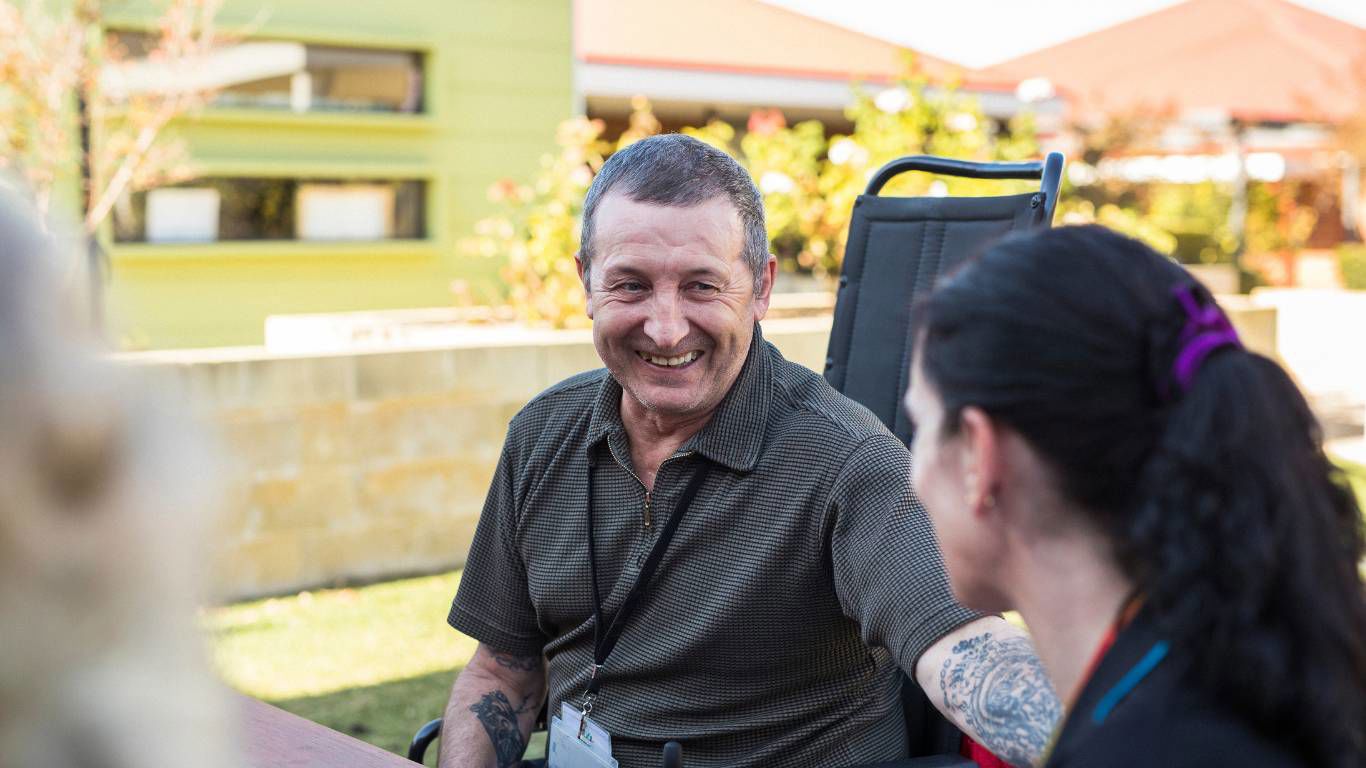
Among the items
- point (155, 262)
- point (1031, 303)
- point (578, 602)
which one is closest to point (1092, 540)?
point (1031, 303)

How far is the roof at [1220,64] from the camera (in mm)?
24922

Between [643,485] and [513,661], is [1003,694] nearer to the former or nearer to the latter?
[643,485]

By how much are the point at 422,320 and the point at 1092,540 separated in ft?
24.3

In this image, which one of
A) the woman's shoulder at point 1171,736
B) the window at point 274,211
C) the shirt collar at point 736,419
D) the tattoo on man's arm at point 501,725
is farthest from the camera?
the window at point 274,211

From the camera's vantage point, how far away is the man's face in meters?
2.31

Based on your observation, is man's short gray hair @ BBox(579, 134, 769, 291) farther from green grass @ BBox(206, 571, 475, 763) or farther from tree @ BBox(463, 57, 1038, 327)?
tree @ BBox(463, 57, 1038, 327)

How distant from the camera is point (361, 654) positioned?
4.94 meters

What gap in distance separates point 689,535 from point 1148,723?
1.20 meters

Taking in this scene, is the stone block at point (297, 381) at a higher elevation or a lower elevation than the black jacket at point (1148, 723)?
lower

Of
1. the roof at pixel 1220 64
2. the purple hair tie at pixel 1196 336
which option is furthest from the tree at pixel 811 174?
the roof at pixel 1220 64

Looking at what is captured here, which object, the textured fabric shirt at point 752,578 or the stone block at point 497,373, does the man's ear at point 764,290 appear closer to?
the textured fabric shirt at point 752,578

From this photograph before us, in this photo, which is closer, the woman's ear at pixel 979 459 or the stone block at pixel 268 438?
the woman's ear at pixel 979 459

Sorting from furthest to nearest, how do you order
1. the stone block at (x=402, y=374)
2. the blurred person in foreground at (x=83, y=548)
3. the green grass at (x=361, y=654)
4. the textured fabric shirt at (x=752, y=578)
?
the stone block at (x=402, y=374)
the green grass at (x=361, y=654)
the textured fabric shirt at (x=752, y=578)
the blurred person in foreground at (x=83, y=548)

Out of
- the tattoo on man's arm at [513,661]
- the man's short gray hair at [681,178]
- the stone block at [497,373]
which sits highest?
the man's short gray hair at [681,178]
